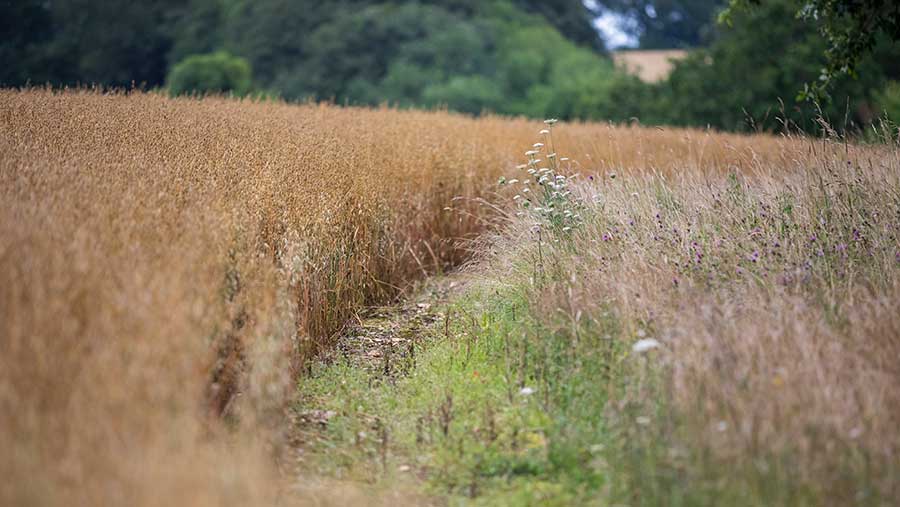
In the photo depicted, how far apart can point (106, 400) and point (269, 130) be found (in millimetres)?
5620

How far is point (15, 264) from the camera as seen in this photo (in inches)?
136

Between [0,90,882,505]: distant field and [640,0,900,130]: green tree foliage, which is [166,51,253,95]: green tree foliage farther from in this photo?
[0,90,882,505]: distant field

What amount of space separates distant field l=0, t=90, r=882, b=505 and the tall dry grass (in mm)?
1065

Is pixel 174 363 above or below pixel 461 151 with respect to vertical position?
above

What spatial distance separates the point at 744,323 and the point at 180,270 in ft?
9.48

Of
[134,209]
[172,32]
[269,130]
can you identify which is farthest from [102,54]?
[134,209]

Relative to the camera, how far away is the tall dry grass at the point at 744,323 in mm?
3367

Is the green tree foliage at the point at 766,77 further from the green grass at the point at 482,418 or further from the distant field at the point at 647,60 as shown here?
the green grass at the point at 482,418

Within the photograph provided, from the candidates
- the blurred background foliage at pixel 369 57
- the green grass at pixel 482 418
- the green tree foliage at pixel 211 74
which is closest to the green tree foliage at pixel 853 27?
the green grass at pixel 482 418

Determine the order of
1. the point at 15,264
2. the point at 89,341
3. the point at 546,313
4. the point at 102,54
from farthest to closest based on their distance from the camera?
1. the point at 102,54
2. the point at 546,313
3. the point at 15,264
4. the point at 89,341

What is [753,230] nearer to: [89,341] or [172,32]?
[89,341]

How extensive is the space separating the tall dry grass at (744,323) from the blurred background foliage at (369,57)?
20199 mm

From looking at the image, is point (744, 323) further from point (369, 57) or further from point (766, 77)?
point (369, 57)

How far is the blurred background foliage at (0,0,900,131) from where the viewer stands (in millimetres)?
27000
